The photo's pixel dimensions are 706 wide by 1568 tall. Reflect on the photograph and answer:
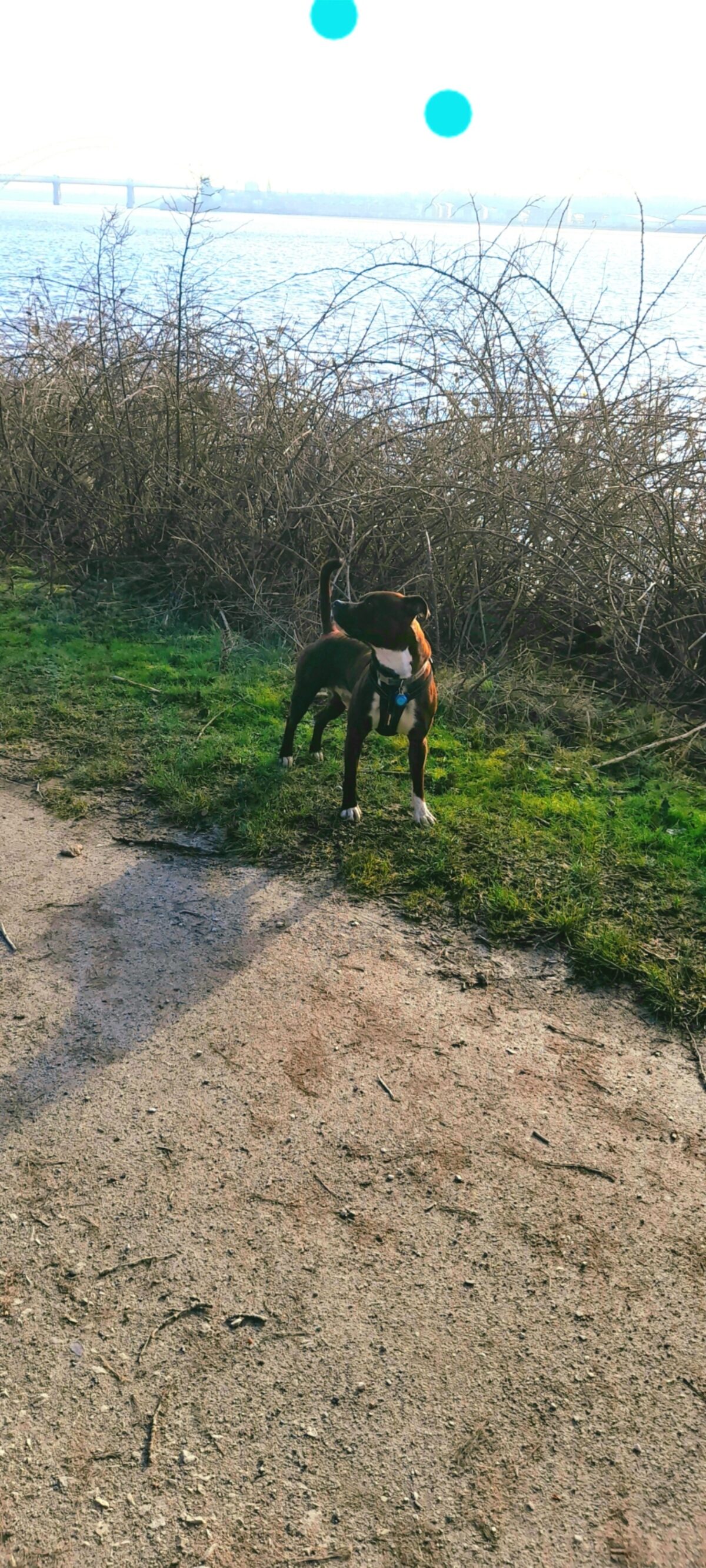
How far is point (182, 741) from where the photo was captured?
5.60 metres

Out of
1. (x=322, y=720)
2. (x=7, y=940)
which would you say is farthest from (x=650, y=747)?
(x=7, y=940)

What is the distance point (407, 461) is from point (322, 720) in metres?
3.01

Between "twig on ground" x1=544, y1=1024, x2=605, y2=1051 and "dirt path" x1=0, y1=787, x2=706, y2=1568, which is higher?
"twig on ground" x1=544, y1=1024, x2=605, y2=1051

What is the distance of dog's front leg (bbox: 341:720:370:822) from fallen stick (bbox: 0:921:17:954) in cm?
150

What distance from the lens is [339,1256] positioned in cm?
256

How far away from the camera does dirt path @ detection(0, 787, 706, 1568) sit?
203cm

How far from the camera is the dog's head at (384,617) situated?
4.21 m

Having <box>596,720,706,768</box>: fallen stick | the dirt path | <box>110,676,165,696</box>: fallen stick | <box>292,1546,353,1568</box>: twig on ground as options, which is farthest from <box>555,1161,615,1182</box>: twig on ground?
<box>110,676,165,696</box>: fallen stick

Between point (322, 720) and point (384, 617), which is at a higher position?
point (384, 617)

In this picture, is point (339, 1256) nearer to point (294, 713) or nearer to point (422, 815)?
point (422, 815)

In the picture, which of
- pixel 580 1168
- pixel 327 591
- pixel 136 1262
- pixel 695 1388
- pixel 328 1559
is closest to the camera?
pixel 328 1559

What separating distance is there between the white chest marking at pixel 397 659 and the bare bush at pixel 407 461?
2.49 meters

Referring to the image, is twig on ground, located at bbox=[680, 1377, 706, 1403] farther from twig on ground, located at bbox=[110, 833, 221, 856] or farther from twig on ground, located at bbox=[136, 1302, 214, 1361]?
twig on ground, located at bbox=[110, 833, 221, 856]

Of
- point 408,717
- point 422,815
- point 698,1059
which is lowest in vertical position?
point 698,1059
